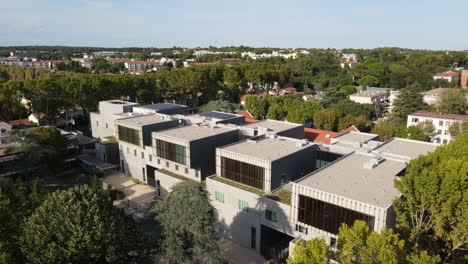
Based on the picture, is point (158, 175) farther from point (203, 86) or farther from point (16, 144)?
point (203, 86)

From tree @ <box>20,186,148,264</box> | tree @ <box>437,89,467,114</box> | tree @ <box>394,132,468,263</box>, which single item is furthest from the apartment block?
tree @ <box>437,89,467,114</box>

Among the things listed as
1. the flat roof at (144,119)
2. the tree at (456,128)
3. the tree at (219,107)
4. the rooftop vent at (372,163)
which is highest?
the flat roof at (144,119)

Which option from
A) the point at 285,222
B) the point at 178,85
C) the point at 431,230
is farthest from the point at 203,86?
the point at 431,230

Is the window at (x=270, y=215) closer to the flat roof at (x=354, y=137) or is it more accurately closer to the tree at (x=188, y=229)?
the tree at (x=188, y=229)

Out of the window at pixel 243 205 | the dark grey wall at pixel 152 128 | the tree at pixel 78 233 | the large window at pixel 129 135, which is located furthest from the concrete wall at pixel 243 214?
the large window at pixel 129 135

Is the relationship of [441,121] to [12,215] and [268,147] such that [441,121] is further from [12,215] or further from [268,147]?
[12,215]

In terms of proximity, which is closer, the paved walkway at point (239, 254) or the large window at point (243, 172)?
the paved walkway at point (239, 254)

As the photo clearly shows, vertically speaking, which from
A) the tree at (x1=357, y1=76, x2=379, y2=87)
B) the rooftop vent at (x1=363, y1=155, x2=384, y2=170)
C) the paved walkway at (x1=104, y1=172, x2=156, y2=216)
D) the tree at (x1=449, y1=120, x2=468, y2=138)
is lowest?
the paved walkway at (x1=104, y1=172, x2=156, y2=216)

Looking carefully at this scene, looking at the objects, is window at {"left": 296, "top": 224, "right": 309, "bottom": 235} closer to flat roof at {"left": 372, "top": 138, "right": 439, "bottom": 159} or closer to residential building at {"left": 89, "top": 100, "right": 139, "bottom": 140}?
flat roof at {"left": 372, "top": 138, "right": 439, "bottom": 159}
